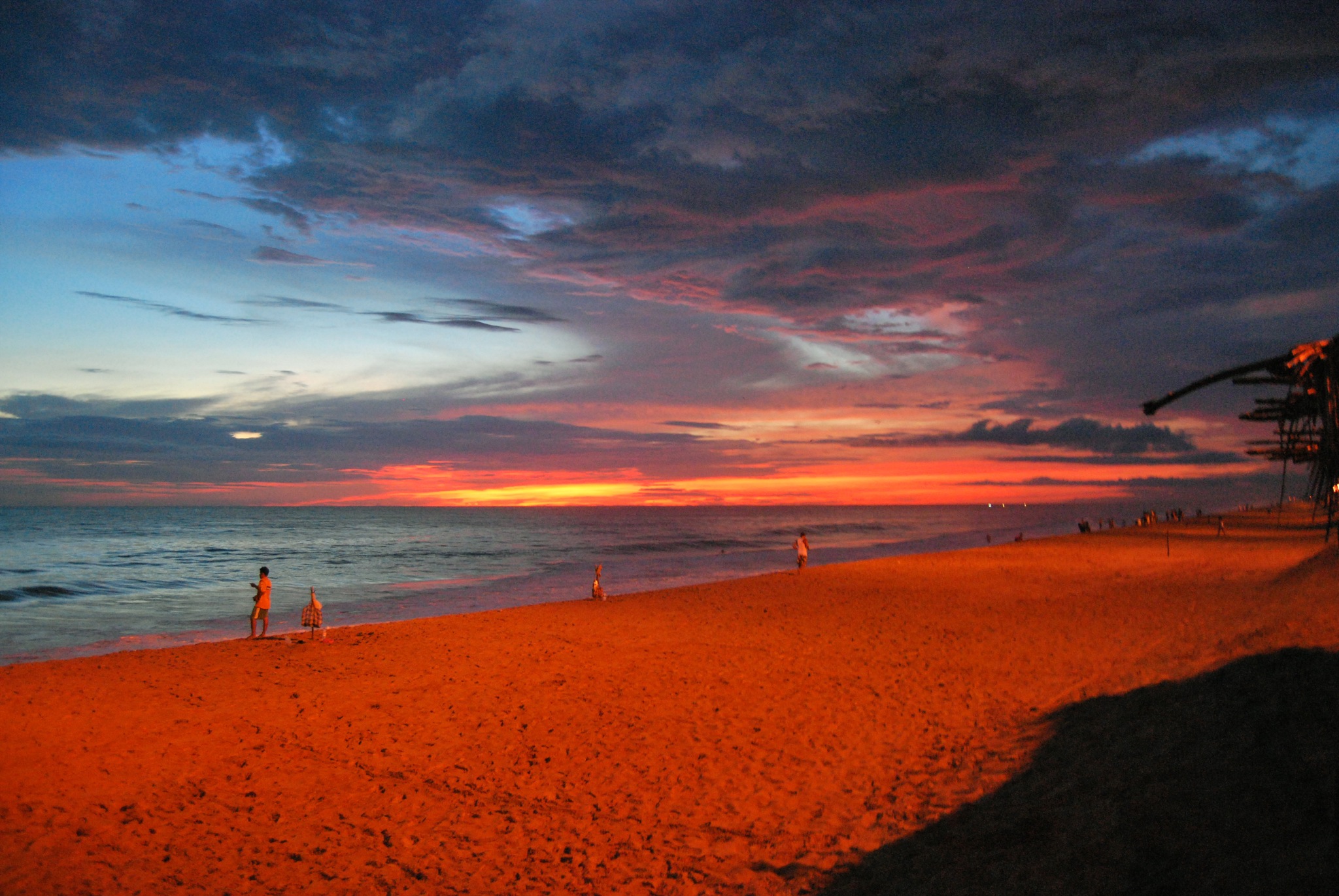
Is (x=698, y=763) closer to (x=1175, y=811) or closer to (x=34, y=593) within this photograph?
(x=1175, y=811)

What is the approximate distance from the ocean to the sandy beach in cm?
930

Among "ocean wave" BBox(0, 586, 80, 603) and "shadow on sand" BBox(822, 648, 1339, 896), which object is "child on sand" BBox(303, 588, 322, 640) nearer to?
"shadow on sand" BBox(822, 648, 1339, 896)

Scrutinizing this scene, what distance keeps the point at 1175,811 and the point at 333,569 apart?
159ft

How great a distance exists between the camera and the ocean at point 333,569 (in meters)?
23.9

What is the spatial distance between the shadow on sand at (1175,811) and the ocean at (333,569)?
19288mm

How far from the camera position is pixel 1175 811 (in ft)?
18.1

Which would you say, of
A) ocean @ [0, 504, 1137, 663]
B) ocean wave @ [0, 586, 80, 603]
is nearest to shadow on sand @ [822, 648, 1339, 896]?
ocean @ [0, 504, 1137, 663]

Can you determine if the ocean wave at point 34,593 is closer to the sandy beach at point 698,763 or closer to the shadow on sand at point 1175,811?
the sandy beach at point 698,763

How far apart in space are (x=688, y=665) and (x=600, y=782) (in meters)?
5.82

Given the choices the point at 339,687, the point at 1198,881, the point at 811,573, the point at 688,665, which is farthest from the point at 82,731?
the point at 811,573

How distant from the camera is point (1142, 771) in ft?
21.5

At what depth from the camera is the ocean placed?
23859 millimetres

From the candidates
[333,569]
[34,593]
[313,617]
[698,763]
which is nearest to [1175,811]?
[698,763]

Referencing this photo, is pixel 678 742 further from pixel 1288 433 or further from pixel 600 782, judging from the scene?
pixel 1288 433
